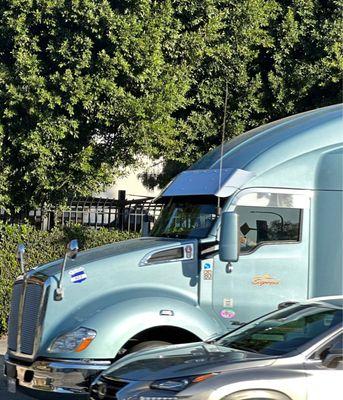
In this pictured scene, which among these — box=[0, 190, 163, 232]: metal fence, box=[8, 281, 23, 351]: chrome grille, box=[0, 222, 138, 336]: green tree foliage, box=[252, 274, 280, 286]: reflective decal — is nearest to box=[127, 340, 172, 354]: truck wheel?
box=[252, 274, 280, 286]: reflective decal

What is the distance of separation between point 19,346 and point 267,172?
311 centimetres

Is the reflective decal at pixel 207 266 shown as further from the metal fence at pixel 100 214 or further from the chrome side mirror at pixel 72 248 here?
A: the metal fence at pixel 100 214

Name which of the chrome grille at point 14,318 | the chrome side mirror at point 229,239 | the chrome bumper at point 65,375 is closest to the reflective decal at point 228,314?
the chrome side mirror at point 229,239

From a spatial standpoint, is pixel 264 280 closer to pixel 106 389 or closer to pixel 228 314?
pixel 228 314

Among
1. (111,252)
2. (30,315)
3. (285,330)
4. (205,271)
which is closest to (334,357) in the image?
(285,330)

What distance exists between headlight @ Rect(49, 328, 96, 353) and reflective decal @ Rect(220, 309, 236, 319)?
1.39m

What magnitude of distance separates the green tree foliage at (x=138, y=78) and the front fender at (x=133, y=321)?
479 centimetres

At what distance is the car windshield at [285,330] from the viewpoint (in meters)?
5.26

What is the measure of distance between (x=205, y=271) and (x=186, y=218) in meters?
0.80

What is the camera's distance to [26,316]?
696 cm

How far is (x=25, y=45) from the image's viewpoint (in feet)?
35.5

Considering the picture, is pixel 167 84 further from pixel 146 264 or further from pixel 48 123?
pixel 146 264

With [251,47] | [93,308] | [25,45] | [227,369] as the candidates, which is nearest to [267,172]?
[93,308]

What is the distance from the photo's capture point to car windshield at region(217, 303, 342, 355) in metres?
5.26
